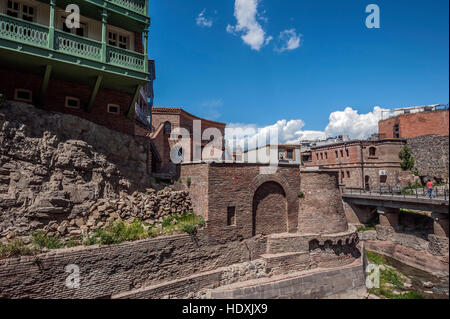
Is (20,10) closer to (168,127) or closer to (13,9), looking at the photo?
(13,9)

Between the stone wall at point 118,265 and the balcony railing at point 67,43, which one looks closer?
the stone wall at point 118,265

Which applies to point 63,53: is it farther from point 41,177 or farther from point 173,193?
point 173,193

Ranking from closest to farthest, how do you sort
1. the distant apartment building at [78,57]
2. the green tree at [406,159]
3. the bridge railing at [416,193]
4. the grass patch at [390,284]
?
the distant apartment building at [78,57], the grass patch at [390,284], the bridge railing at [416,193], the green tree at [406,159]

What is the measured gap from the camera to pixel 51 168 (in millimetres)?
10719

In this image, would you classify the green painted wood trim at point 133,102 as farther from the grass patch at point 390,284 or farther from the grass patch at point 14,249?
the grass patch at point 390,284

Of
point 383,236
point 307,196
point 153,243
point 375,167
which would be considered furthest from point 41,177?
point 375,167

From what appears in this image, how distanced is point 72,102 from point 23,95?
197 cm

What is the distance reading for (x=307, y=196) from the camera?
15.4 metres

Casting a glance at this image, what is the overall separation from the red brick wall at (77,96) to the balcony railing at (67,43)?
1903mm

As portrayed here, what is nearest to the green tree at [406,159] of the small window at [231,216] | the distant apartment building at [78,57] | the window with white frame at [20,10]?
the small window at [231,216]

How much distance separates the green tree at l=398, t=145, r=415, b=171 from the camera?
3328 centimetres

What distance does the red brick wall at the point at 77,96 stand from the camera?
11670 millimetres

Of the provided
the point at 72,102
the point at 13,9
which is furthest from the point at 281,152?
the point at 13,9
